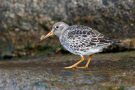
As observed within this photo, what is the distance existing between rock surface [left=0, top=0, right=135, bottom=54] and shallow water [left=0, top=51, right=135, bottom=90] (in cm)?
60

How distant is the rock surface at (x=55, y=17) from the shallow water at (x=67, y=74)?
599 mm

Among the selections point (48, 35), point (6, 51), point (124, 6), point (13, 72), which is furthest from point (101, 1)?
point (13, 72)

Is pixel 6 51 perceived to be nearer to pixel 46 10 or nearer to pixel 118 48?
pixel 46 10

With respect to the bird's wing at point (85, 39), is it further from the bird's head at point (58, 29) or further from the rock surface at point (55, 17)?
the rock surface at point (55, 17)

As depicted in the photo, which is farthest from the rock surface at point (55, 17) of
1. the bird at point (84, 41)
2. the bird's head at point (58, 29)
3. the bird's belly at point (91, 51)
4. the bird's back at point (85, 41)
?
the bird's belly at point (91, 51)

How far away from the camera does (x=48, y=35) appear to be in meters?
8.91

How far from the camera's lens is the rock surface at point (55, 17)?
31.3 feet

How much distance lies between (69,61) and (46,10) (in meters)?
1.15

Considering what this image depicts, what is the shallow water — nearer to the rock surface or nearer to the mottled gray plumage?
the mottled gray plumage

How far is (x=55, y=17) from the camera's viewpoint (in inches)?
377

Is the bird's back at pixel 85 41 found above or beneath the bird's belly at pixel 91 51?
above

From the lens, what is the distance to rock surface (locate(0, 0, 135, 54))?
9531 mm

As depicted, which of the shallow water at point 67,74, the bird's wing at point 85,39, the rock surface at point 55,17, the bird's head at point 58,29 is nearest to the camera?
the shallow water at point 67,74

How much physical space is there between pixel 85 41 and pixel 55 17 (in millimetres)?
1577
